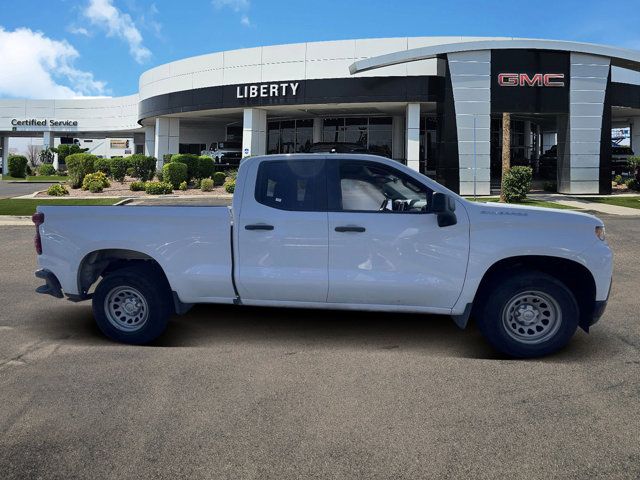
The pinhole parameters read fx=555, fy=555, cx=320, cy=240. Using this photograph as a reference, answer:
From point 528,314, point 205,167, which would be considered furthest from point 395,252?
point 205,167

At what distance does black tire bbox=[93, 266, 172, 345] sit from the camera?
5.32 metres

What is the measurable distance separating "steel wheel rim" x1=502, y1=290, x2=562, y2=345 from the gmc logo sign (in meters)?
24.2

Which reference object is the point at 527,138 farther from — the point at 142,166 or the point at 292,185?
the point at 292,185

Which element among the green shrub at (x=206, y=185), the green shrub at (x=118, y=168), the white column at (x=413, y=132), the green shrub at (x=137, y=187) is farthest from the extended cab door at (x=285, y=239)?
the green shrub at (x=118, y=168)

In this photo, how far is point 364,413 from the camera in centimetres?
379

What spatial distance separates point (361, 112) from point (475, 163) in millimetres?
12618

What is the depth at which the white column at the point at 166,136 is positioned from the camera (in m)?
42.6

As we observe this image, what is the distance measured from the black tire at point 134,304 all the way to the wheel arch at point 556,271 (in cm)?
299

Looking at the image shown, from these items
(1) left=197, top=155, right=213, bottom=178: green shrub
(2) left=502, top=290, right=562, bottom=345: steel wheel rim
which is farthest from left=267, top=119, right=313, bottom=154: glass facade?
(2) left=502, top=290, right=562, bottom=345: steel wheel rim

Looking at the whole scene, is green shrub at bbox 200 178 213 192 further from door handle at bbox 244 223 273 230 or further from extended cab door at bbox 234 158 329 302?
door handle at bbox 244 223 273 230

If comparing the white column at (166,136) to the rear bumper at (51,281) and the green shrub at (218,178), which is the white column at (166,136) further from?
the rear bumper at (51,281)

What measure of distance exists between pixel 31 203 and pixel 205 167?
10365 millimetres

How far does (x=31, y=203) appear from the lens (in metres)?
22.5

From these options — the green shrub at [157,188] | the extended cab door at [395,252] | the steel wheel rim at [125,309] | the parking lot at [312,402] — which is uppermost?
the green shrub at [157,188]
